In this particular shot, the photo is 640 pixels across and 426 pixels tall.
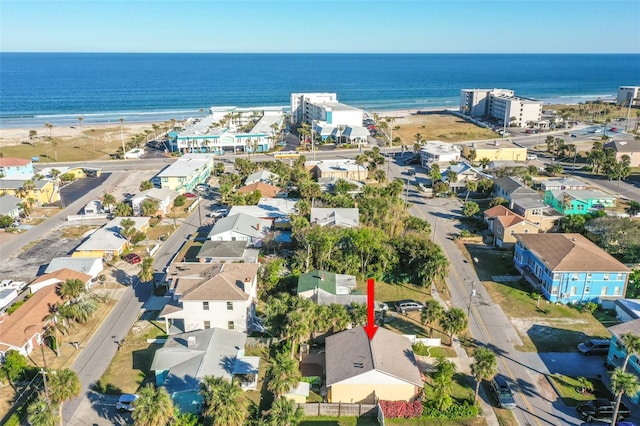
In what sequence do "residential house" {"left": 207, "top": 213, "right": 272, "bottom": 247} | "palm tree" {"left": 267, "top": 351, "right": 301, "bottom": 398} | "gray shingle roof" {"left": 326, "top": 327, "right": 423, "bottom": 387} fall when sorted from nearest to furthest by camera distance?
"palm tree" {"left": 267, "top": 351, "right": 301, "bottom": 398}
"gray shingle roof" {"left": 326, "top": 327, "right": 423, "bottom": 387}
"residential house" {"left": 207, "top": 213, "right": 272, "bottom": 247}

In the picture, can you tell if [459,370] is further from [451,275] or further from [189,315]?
[189,315]

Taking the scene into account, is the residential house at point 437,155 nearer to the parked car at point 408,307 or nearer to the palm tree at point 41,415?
the parked car at point 408,307

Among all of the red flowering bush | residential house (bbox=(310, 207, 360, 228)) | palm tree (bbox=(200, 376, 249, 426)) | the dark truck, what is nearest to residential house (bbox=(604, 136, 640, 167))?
residential house (bbox=(310, 207, 360, 228))

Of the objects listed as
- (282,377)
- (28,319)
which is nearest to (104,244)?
(28,319)

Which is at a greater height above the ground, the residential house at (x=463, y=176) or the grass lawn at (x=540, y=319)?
the residential house at (x=463, y=176)

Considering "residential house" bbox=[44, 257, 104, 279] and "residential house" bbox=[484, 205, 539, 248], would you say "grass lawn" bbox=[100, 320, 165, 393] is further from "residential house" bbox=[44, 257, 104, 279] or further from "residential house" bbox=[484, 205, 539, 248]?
"residential house" bbox=[484, 205, 539, 248]

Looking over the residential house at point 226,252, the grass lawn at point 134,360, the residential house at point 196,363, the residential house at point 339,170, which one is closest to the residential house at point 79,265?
the residential house at point 226,252
